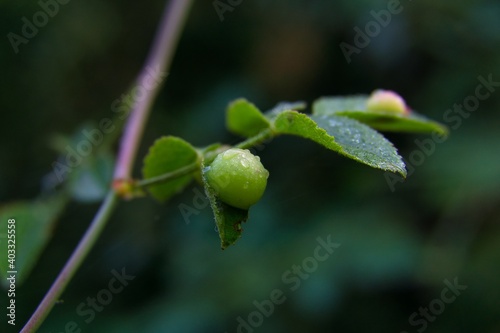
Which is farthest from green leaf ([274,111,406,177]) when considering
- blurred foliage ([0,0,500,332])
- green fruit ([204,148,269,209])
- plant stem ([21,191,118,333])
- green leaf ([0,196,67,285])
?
blurred foliage ([0,0,500,332])

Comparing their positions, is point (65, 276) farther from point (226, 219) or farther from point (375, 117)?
point (375, 117)

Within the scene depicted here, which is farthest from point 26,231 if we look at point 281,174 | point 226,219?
point 281,174

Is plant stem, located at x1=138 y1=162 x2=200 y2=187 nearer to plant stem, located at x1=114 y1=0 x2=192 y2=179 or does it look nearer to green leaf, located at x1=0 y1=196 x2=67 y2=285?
plant stem, located at x1=114 y1=0 x2=192 y2=179

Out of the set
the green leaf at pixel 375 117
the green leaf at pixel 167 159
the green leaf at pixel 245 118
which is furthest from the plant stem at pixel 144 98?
the green leaf at pixel 375 117

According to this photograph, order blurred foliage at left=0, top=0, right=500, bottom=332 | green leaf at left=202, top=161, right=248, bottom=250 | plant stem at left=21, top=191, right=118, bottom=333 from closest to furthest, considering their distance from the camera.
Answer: green leaf at left=202, top=161, right=248, bottom=250
plant stem at left=21, top=191, right=118, bottom=333
blurred foliage at left=0, top=0, right=500, bottom=332

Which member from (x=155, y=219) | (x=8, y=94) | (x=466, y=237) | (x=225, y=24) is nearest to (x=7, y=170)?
(x=8, y=94)

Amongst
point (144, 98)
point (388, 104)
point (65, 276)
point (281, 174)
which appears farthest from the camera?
point (281, 174)

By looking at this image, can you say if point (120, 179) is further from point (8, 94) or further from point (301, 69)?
point (8, 94)
